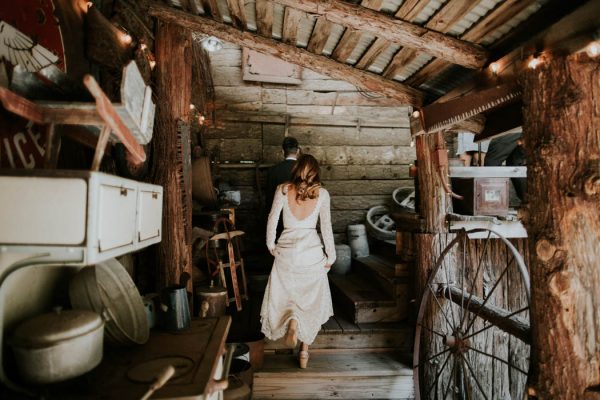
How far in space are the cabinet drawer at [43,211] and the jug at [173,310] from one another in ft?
4.07

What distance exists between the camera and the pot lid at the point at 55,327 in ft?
5.38

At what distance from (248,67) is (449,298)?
613 cm

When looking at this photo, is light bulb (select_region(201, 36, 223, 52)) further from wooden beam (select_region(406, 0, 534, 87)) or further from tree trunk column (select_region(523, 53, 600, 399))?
tree trunk column (select_region(523, 53, 600, 399))

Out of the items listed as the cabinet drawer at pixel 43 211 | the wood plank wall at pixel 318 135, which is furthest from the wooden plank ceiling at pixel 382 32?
the cabinet drawer at pixel 43 211

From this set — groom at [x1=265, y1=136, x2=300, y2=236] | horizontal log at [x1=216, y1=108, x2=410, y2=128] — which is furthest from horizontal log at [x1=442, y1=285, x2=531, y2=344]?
horizontal log at [x1=216, y1=108, x2=410, y2=128]

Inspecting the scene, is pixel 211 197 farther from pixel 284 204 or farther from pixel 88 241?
pixel 88 241

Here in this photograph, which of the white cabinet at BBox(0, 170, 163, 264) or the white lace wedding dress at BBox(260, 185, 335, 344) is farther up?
the white cabinet at BBox(0, 170, 163, 264)

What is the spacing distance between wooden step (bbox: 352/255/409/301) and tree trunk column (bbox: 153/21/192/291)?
2.93 meters

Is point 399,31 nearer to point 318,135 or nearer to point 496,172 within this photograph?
point 496,172

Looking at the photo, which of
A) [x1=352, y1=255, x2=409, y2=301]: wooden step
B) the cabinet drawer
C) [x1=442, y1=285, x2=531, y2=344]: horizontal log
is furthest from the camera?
[x1=352, y1=255, x2=409, y2=301]: wooden step

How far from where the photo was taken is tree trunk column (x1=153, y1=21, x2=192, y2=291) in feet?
14.3

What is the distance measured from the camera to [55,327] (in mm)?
1726

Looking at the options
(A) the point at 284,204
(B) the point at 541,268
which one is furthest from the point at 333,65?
(B) the point at 541,268

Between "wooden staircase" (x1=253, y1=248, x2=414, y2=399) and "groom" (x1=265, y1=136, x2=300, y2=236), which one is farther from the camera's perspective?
"groom" (x1=265, y1=136, x2=300, y2=236)
